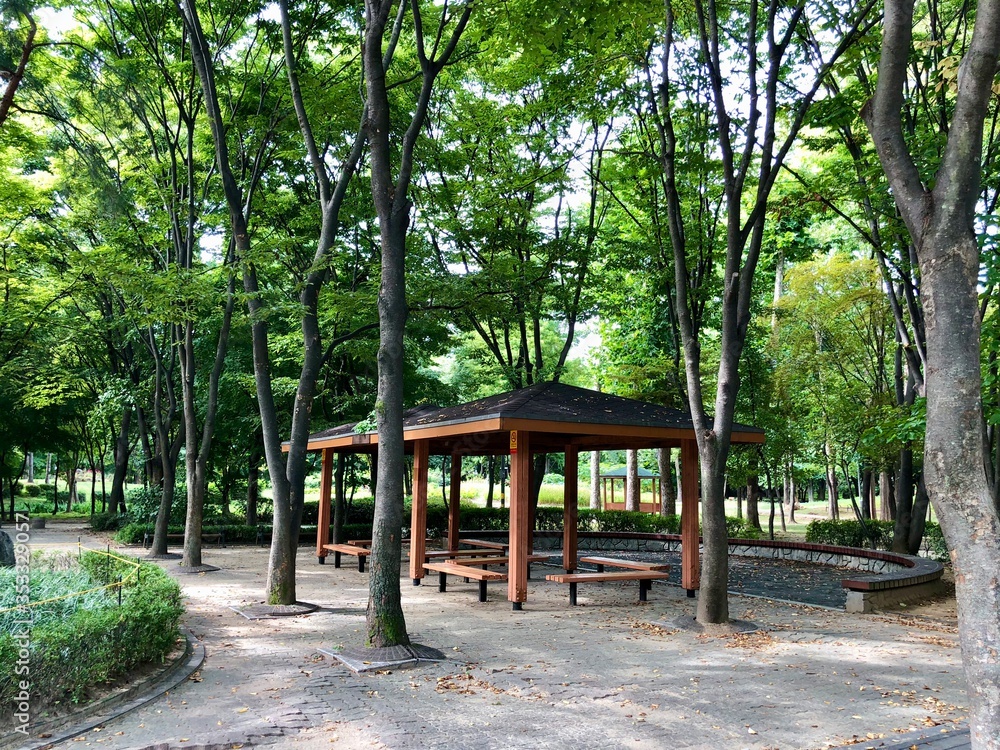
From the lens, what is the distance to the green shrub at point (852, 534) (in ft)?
55.4

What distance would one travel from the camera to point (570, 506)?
14.0 m

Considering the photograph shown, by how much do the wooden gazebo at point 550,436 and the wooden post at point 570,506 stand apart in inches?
0.8

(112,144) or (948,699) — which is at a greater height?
(112,144)

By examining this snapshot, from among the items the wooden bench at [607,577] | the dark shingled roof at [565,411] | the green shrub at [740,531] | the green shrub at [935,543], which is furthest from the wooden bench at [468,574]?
the green shrub at [935,543]

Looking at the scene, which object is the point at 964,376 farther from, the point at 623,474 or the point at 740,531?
the point at 623,474

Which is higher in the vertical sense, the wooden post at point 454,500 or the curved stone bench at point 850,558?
the wooden post at point 454,500

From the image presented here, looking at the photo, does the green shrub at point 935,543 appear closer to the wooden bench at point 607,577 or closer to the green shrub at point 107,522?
the wooden bench at point 607,577

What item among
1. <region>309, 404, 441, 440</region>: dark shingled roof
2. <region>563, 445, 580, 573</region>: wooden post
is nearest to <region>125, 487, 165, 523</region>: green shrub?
<region>309, 404, 441, 440</region>: dark shingled roof

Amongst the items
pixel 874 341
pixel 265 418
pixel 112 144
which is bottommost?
pixel 265 418

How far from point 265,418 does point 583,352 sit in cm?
3066

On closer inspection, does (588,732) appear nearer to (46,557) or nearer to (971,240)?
(971,240)

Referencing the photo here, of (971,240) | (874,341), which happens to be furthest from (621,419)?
(874,341)

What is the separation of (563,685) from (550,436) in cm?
761

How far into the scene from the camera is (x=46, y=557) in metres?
10.9
